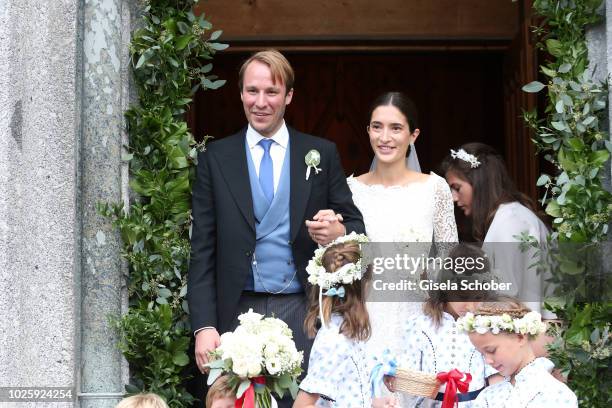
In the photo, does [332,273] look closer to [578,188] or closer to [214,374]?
[214,374]

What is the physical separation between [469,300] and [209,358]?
1.26 metres

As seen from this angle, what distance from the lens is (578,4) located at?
5719 millimetres

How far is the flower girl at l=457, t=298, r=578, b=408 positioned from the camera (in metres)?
4.48

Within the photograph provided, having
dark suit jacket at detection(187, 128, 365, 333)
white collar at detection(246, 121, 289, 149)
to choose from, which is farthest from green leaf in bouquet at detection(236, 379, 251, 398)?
white collar at detection(246, 121, 289, 149)

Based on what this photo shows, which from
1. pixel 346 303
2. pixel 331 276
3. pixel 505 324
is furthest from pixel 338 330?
pixel 505 324

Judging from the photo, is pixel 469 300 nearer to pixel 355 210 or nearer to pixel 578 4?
pixel 355 210

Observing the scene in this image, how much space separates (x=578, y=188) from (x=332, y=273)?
4.44 ft

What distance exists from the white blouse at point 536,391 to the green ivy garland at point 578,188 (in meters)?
0.92

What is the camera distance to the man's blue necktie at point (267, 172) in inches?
222

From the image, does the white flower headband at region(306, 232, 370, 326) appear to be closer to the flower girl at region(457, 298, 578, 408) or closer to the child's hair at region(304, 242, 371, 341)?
the child's hair at region(304, 242, 371, 341)

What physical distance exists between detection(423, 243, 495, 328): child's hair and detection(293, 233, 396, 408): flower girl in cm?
45

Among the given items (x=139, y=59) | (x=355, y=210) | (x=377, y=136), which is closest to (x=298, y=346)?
(x=355, y=210)

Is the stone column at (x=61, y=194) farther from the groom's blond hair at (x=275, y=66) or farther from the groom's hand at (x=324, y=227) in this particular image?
the groom's hand at (x=324, y=227)

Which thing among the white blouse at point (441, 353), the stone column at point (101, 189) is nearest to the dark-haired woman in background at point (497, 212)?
the white blouse at point (441, 353)
